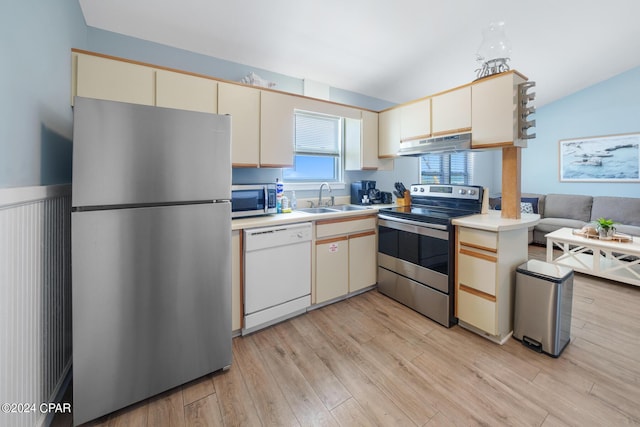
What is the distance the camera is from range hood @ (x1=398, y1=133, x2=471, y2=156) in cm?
244

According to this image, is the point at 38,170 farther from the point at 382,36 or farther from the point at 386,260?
the point at 382,36

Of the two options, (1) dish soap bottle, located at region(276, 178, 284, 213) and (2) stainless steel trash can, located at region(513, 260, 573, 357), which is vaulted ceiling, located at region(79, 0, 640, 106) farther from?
(2) stainless steel trash can, located at region(513, 260, 573, 357)

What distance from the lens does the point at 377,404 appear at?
4.98 ft

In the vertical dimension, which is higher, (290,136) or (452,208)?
(290,136)

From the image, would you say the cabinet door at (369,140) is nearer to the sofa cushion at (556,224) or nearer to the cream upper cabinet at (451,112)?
the cream upper cabinet at (451,112)

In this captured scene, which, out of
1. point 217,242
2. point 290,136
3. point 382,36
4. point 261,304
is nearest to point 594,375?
point 261,304

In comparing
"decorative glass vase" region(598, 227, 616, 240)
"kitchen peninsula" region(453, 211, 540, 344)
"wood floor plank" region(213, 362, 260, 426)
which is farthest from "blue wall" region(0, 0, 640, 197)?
"decorative glass vase" region(598, 227, 616, 240)

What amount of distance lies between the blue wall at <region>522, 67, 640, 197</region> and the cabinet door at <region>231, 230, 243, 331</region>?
559 centimetres

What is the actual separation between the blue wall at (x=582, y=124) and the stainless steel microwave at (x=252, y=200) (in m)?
5.12

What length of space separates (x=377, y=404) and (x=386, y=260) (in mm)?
1526

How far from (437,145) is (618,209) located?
4.14 metres

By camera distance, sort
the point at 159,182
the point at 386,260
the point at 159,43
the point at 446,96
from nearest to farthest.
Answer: the point at 159,182, the point at 159,43, the point at 446,96, the point at 386,260

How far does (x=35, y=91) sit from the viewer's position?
50.3 inches

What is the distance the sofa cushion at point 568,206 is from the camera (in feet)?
15.6
